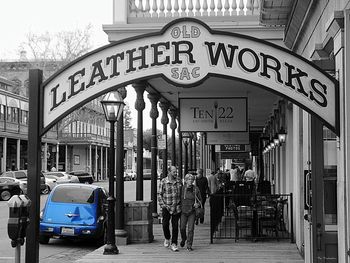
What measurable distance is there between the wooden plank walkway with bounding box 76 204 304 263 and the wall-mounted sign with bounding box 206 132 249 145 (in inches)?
320

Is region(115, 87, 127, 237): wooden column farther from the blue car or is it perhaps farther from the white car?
the white car

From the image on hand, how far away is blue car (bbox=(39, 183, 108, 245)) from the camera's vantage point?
13875mm

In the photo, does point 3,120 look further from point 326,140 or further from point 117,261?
point 326,140

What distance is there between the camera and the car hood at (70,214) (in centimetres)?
1389

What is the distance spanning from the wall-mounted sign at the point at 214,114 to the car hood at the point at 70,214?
3.55m

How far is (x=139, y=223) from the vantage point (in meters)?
13.1

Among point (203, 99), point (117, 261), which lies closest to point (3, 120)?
point (203, 99)

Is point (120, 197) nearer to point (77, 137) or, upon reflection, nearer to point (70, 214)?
point (70, 214)

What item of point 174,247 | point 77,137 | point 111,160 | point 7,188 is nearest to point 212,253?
point 174,247

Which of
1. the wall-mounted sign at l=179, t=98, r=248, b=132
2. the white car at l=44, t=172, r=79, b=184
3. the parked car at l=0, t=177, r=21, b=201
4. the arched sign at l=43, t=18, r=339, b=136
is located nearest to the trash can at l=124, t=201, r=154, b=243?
the wall-mounted sign at l=179, t=98, r=248, b=132

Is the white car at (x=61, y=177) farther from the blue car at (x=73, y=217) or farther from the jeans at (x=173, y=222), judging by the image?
the jeans at (x=173, y=222)

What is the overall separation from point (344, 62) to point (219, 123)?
9998 millimetres

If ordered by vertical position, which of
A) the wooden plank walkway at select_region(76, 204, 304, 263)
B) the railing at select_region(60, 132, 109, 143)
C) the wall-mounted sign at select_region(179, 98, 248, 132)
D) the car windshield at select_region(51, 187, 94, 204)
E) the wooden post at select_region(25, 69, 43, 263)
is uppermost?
the railing at select_region(60, 132, 109, 143)

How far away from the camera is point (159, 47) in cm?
603
